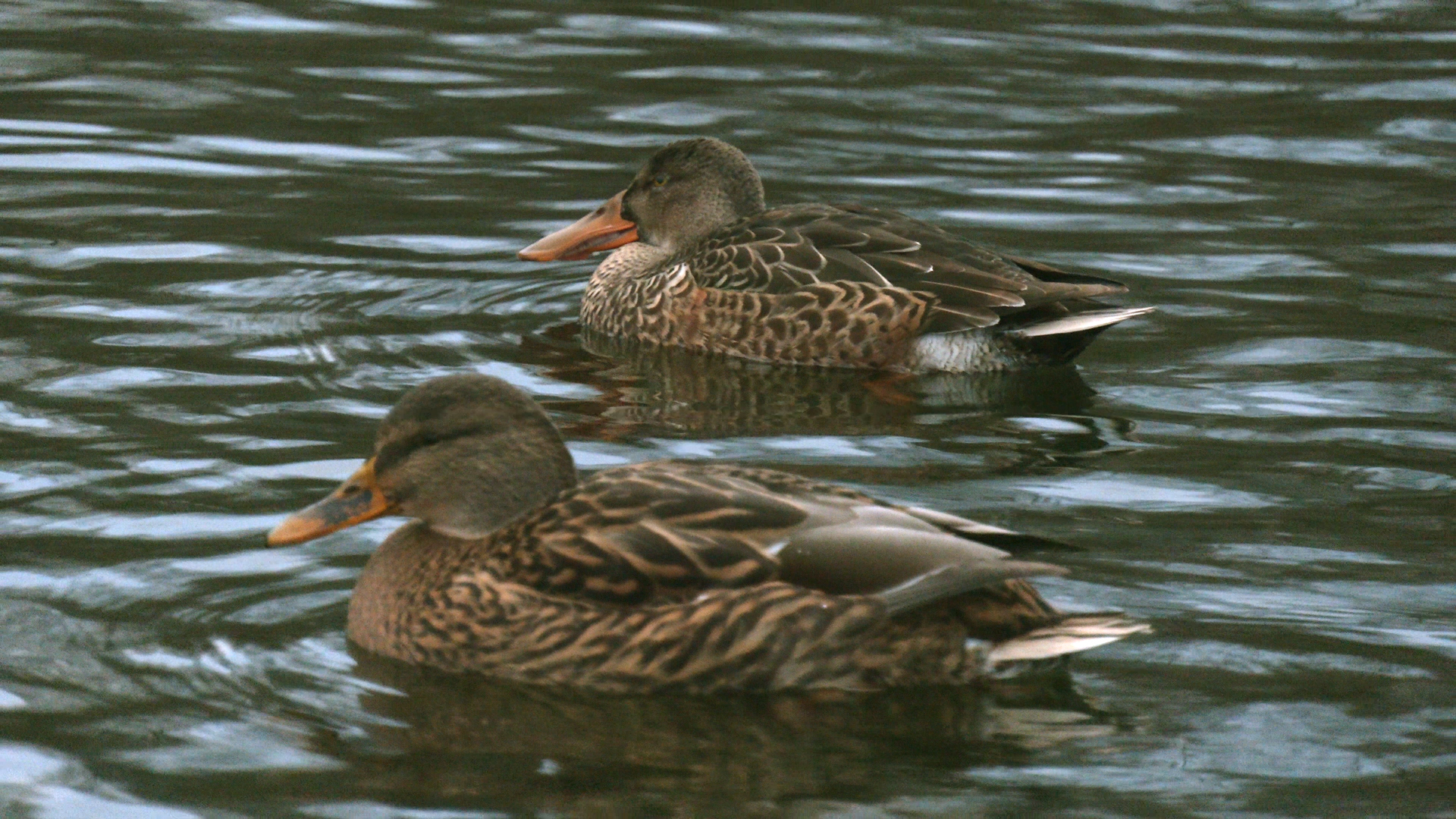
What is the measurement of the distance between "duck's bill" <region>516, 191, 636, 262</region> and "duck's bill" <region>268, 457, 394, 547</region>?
4644 mm

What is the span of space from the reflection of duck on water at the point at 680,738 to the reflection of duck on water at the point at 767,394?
2542 millimetres

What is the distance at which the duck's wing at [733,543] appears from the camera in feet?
19.7

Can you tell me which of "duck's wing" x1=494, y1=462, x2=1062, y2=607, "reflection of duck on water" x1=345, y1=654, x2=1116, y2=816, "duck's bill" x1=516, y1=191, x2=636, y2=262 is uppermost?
"duck's wing" x1=494, y1=462, x2=1062, y2=607

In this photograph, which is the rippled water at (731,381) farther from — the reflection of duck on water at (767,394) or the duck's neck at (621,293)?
the duck's neck at (621,293)

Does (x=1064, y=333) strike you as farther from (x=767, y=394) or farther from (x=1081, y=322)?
(x=767, y=394)

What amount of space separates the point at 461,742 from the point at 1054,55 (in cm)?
1082

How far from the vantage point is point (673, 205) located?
37.0 ft

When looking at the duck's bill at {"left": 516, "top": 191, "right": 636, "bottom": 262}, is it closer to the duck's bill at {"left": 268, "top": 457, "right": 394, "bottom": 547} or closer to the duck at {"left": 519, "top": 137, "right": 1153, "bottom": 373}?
the duck at {"left": 519, "top": 137, "right": 1153, "bottom": 373}

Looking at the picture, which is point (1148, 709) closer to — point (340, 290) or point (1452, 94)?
point (340, 290)

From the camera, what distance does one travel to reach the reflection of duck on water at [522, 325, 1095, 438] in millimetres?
8742

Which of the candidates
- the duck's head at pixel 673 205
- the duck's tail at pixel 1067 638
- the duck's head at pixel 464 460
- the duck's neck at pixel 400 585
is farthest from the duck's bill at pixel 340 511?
the duck's head at pixel 673 205

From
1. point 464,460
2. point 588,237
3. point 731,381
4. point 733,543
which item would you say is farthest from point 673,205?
point 733,543

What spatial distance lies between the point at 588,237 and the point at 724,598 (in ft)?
17.9

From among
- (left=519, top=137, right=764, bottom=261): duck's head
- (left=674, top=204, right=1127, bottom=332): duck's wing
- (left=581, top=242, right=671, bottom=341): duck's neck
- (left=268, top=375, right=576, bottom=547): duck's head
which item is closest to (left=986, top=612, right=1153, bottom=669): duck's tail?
(left=268, top=375, right=576, bottom=547): duck's head
